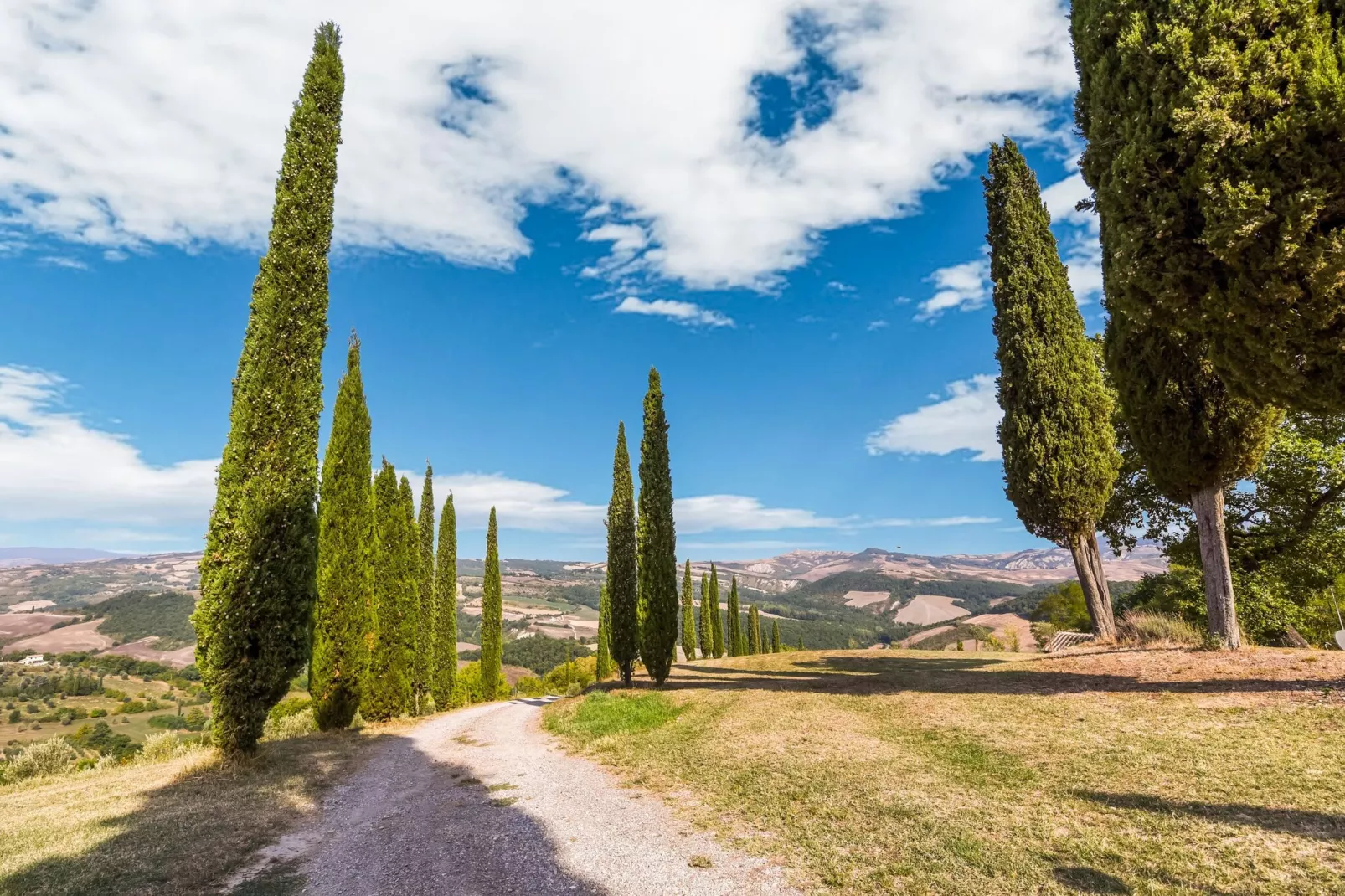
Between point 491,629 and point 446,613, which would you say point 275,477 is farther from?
point 491,629

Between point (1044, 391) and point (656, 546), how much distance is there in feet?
40.8

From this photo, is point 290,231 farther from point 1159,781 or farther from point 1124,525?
point 1124,525

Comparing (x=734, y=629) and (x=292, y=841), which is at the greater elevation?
(x=292, y=841)

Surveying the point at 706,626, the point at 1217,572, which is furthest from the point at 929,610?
the point at 1217,572

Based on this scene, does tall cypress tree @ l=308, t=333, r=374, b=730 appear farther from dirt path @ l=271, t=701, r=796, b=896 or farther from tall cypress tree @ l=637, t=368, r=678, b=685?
tall cypress tree @ l=637, t=368, r=678, b=685

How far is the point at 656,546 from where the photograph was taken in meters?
19.8

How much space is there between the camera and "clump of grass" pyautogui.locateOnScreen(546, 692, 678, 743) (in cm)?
1266

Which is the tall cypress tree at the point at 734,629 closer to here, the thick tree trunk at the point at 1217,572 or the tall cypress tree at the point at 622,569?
the tall cypress tree at the point at 622,569

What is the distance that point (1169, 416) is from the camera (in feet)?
40.6

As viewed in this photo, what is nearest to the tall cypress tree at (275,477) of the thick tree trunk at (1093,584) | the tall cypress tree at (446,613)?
the tall cypress tree at (446,613)

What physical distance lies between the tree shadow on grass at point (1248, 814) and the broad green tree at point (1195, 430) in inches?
349

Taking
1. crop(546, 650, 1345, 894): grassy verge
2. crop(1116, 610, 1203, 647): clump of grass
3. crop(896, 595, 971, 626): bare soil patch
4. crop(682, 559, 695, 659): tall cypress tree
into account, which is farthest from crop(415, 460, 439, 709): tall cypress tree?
crop(896, 595, 971, 626): bare soil patch

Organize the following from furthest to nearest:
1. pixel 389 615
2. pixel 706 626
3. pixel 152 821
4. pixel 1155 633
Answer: pixel 706 626
pixel 389 615
pixel 1155 633
pixel 152 821

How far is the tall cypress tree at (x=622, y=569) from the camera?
2000cm
